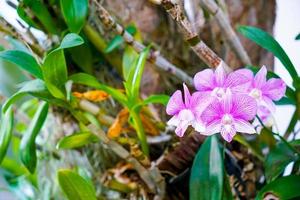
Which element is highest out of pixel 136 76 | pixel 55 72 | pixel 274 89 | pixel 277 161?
pixel 55 72

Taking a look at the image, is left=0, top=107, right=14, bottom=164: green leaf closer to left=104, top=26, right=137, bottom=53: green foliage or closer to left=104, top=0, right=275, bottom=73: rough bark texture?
left=104, top=26, right=137, bottom=53: green foliage

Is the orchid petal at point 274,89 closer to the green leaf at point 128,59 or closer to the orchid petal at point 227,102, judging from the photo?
the orchid petal at point 227,102

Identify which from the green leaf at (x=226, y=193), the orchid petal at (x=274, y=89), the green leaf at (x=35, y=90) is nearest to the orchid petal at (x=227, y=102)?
the orchid petal at (x=274, y=89)

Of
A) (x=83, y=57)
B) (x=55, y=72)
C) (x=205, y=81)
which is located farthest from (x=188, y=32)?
(x=83, y=57)

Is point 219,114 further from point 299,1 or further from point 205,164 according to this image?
point 299,1

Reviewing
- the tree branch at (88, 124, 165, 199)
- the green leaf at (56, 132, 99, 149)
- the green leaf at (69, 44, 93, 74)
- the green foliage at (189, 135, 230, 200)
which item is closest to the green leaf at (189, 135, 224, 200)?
the green foliage at (189, 135, 230, 200)

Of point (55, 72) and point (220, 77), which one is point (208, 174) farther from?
point (55, 72)
